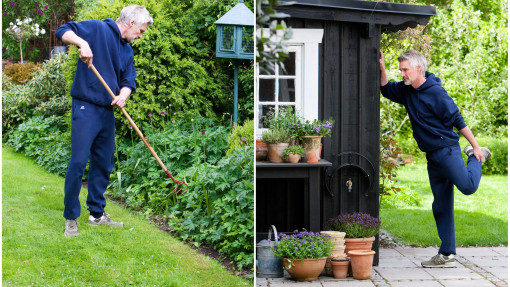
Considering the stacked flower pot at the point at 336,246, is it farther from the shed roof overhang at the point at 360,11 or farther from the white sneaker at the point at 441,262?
the shed roof overhang at the point at 360,11

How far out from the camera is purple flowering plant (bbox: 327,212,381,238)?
14.1ft

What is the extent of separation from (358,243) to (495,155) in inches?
299

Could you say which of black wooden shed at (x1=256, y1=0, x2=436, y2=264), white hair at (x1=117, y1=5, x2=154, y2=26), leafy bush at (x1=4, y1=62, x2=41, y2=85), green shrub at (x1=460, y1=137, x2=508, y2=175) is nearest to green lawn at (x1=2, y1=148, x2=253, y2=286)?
black wooden shed at (x1=256, y1=0, x2=436, y2=264)

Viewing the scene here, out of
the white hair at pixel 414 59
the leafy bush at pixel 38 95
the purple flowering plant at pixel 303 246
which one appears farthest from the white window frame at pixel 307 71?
the leafy bush at pixel 38 95

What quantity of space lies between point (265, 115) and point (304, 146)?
0.35m

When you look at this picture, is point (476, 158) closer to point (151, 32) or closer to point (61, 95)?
point (151, 32)

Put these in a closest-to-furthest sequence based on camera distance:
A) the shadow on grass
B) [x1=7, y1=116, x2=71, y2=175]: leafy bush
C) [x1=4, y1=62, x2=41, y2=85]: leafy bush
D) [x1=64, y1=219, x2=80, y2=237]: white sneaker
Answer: [x1=64, y1=219, x2=80, y2=237]: white sneaker → [x1=7, y1=116, x2=71, y2=175]: leafy bush → the shadow on grass → [x1=4, y1=62, x2=41, y2=85]: leafy bush

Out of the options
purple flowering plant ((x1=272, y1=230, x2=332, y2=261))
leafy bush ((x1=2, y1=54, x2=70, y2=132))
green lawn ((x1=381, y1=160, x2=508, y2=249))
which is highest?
leafy bush ((x1=2, y1=54, x2=70, y2=132))

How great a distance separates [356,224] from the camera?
4285 mm

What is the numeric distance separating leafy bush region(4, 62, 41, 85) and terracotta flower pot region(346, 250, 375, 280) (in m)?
3.89

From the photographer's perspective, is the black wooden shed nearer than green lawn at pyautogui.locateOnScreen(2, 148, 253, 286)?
No

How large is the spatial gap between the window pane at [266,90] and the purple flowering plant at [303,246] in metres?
0.93

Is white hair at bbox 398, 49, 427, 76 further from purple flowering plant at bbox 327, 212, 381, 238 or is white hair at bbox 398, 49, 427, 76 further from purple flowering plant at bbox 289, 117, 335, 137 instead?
purple flowering plant at bbox 327, 212, 381, 238

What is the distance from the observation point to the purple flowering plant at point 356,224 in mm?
4285
